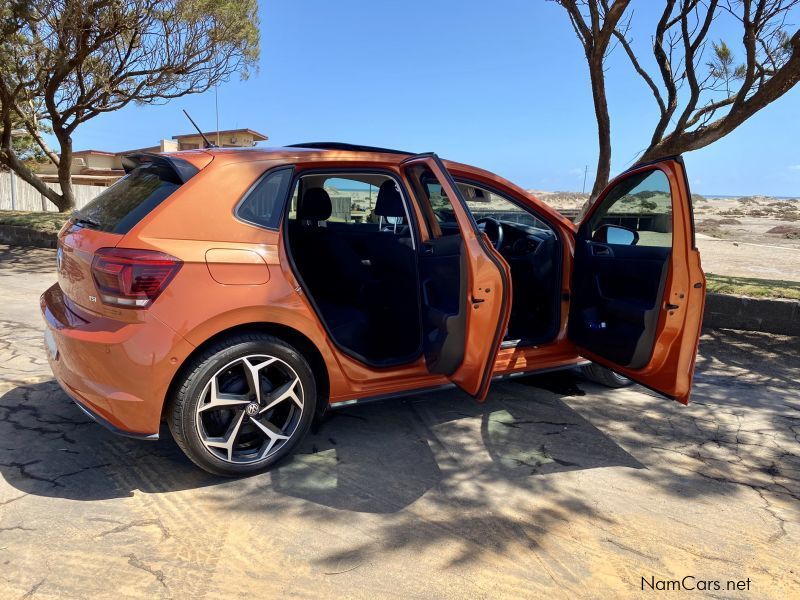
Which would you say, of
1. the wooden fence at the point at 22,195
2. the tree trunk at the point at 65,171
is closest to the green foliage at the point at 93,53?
the tree trunk at the point at 65,171

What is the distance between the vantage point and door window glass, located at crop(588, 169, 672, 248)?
3330mm

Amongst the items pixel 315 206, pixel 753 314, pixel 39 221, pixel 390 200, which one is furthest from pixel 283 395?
pixel 39 221

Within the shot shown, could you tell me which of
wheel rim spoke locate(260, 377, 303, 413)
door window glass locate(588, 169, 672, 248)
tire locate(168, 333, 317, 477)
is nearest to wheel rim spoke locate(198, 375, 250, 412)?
tire locate(168, 333, 317, 477)

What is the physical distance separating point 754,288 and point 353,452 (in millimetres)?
5406

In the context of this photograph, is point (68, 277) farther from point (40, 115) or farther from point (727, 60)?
point (40, 115)

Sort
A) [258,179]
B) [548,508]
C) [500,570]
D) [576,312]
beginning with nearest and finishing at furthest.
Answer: [500,570], [548,508], [258,179], [576,312]

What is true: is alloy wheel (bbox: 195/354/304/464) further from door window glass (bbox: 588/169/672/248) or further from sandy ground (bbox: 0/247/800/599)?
door window glass (bbox: 588/169/672/248)

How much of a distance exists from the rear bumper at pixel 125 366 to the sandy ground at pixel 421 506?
1.35 ft

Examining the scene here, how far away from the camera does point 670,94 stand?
314 inches

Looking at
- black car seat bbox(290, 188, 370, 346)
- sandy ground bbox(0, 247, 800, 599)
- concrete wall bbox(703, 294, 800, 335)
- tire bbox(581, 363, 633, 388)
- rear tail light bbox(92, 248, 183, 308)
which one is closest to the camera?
sandy ground bbox(0, 247, 800, 599)

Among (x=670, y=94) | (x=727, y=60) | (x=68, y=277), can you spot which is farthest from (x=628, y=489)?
(x=727, y=60)

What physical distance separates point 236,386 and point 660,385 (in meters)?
2.50

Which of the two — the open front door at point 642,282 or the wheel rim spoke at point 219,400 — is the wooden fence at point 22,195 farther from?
the open front door at point 642,282

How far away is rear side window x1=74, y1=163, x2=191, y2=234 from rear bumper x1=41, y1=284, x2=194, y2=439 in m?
0.49
